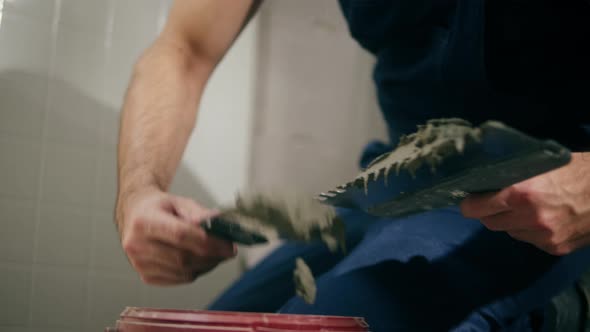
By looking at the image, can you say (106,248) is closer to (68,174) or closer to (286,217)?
(68,174)

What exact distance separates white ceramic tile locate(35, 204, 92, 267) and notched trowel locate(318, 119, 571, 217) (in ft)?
1.94

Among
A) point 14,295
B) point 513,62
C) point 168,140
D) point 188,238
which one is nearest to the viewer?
point 188,238

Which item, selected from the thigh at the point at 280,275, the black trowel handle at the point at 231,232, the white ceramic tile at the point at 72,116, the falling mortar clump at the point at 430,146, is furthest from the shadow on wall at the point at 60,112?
the falling mortar clump at the point at 430,146

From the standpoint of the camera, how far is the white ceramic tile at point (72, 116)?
86 cm

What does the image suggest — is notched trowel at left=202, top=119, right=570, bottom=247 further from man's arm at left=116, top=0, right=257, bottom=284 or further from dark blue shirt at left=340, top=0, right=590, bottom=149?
dark blue shirt at left=340, top=0, right=590, bottom=149

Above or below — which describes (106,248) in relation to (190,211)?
below

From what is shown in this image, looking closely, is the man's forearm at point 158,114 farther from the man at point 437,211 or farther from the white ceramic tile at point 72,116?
the white ceramic tile at point 72,116

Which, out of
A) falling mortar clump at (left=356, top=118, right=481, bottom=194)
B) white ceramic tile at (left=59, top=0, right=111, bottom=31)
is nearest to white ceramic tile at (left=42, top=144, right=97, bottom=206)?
white ceramic tile at (left=59, top=0, right=111, bottom=31)

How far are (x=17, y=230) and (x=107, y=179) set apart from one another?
16cm

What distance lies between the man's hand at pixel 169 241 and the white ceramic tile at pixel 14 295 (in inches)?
15.4

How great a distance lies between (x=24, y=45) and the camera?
0.85 metres

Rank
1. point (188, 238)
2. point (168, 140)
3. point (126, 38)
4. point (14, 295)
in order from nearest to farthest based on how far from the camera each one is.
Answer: point (188, 238), point (168, 140), point (14, 295), point (126, 38)

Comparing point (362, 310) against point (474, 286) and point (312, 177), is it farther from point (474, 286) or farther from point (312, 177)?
point (312, 177)

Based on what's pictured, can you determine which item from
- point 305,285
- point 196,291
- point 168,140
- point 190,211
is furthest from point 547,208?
point 196,291
